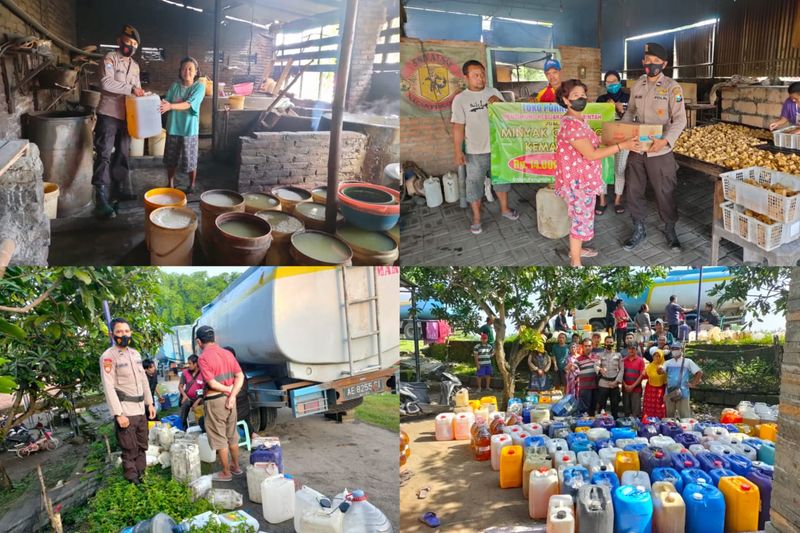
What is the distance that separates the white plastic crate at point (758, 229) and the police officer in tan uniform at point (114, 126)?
3428mm

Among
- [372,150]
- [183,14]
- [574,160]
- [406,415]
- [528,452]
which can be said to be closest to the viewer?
[183,14]

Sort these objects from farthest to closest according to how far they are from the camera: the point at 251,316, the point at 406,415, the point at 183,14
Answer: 1. the point at 406,415
2. the point at 251,316
3. the point at 183,14

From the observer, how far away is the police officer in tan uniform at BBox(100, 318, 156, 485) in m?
4.17

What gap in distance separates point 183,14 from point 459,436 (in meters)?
5.12

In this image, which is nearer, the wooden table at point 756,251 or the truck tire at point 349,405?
the wooden table at point 756,251

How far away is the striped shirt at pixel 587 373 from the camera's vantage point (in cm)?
689

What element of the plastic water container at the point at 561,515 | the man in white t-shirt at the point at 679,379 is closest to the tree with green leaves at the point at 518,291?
the man in white t-shirt at the point at 679,379

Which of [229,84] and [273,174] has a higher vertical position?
[229,84]

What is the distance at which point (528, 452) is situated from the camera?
5543 mm

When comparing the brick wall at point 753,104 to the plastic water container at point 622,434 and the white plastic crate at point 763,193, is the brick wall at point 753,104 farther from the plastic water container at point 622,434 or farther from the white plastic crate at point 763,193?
the plastic water container at point 622,434

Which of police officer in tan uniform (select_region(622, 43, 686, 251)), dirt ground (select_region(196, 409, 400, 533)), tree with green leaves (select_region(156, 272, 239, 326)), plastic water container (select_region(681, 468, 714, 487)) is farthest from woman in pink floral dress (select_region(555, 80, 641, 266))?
dirt ground (select_region(196, 409, 400, 533))

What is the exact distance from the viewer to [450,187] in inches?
185

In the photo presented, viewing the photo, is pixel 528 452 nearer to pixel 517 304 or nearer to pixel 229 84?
pixel 517 304

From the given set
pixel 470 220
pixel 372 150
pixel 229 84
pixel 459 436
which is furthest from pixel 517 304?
pixel 229 84
